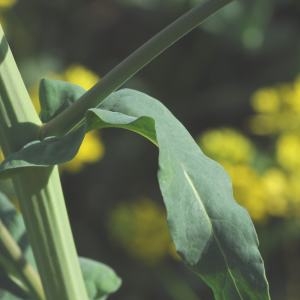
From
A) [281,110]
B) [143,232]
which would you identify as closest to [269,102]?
[281,110]

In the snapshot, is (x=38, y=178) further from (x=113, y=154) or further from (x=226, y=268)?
(x=113, y=154)

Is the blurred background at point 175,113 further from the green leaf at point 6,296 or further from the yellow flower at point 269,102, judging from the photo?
the green leaf at point 6,296

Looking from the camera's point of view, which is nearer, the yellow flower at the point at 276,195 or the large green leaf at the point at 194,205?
the large green leaf at the point at 194,205

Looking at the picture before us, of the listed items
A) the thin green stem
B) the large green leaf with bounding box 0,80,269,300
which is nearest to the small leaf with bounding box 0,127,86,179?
the large green leaf with bounding box 0,80,269,300

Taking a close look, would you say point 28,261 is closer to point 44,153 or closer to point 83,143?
point 44,153

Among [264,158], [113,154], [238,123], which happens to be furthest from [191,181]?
[238,123]

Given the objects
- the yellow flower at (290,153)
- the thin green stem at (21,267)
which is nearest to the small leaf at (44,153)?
the thin green stem at (21,267)
